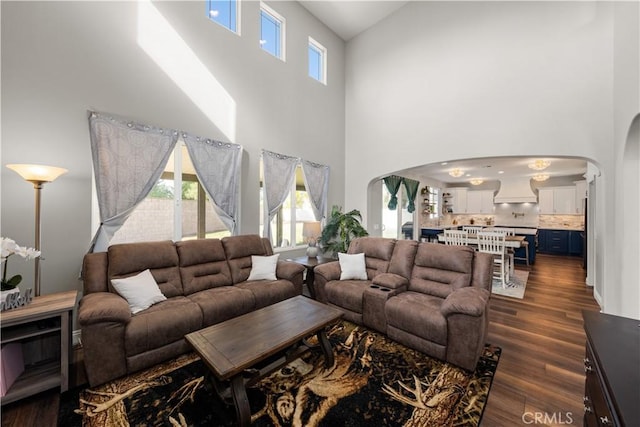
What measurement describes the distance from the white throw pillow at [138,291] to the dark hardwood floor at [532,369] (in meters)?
0.66

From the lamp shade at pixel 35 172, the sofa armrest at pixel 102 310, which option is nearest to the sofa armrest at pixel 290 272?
the sofa armrest at pixel 102 310

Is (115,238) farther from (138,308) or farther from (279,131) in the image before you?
(279,131)

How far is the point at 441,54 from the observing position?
452cm

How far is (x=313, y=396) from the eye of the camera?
1891 millimetres

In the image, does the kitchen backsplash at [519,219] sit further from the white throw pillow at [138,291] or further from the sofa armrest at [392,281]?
the white throw pillow at [138,291]

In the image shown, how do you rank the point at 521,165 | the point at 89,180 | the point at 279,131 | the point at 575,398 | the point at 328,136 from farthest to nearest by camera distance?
the point at 521,165, the point at 328,136, the point at 279,131, the point at 89,180, the point at 575,398

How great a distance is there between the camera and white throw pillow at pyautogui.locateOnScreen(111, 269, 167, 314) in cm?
239

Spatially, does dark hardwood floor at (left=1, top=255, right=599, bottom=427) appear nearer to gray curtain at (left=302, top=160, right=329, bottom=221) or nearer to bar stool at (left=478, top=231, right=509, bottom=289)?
bar stool at (left=478, top=231, right=509, bottom=289)

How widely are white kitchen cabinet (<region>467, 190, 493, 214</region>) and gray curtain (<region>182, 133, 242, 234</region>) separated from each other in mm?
9231

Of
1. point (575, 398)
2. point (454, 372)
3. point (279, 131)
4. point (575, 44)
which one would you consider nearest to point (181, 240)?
point (279, 131)

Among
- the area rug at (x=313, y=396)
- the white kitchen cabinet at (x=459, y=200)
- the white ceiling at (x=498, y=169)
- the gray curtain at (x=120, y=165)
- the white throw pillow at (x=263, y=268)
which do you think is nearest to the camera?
the area rug at (x=313, y=396)

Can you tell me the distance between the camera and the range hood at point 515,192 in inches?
336

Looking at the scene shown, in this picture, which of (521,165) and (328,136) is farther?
(521,165)

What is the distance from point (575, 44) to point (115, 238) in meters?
6.40
